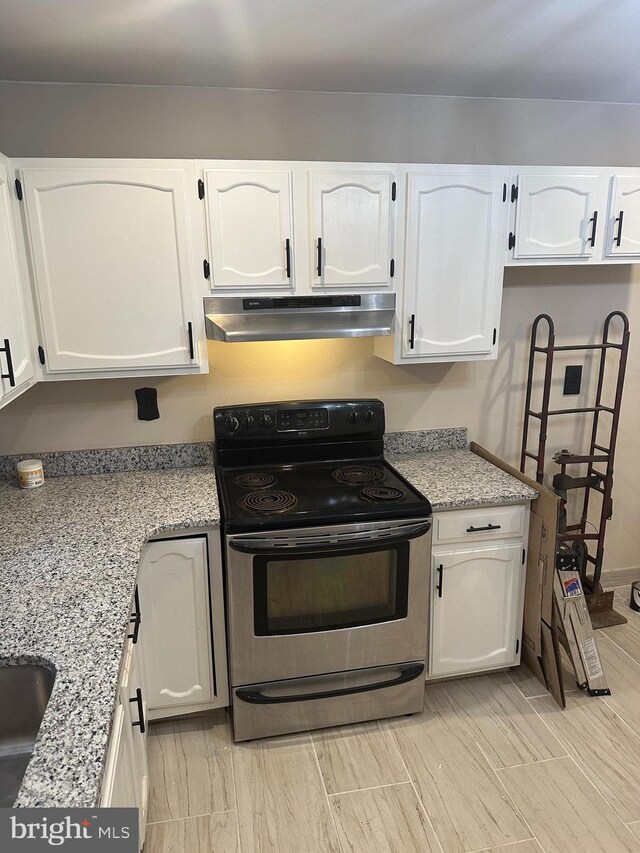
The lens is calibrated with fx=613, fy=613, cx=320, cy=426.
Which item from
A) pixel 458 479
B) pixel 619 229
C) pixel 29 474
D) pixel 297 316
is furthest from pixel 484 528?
pixel 29 474

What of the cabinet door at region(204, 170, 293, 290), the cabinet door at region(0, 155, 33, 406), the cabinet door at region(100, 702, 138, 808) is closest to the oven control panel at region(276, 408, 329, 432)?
the cabinet door at region(204, 170, 293, 290)

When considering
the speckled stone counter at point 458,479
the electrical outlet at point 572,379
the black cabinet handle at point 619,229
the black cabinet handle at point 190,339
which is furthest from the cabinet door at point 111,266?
the electrical outlet at point 572,379

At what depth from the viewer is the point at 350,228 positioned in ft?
7.44

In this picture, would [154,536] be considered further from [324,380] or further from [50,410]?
[324,380]

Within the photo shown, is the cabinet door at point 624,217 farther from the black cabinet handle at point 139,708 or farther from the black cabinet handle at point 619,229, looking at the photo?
the black cabinet handle at point 139,708

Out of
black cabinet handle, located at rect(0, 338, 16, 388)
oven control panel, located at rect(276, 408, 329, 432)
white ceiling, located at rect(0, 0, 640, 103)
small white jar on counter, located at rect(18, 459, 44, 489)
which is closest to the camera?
white ceiling, located at rect(0, 0, 640, 103)

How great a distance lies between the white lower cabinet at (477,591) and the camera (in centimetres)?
238

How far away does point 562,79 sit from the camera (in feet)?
7.68

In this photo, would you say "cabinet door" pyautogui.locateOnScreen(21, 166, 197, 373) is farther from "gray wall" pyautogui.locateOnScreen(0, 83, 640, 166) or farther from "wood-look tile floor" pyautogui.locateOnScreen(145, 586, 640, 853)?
"wood-look tile floor" pyautogui.locateOnScreen(145, 586, 640, 853)

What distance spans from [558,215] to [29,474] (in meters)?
2.33

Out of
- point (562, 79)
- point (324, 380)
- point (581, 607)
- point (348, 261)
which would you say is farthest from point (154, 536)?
point (562, 79)

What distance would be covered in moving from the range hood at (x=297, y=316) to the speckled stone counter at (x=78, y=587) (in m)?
0.64

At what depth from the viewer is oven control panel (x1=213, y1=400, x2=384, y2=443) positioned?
2527 millimetres

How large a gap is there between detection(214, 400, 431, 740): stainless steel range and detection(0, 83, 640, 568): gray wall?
49 centimetres
